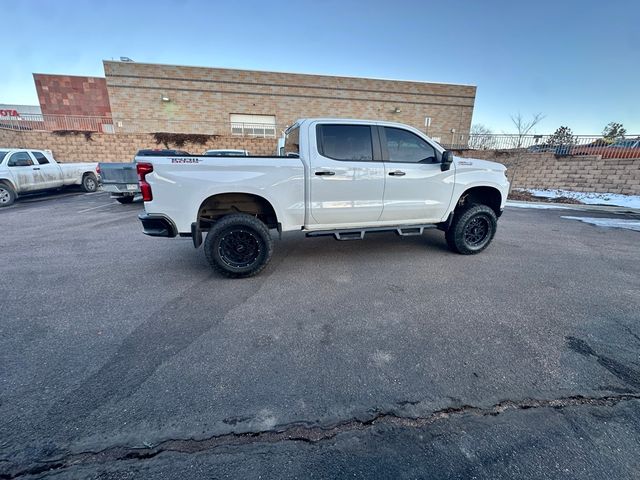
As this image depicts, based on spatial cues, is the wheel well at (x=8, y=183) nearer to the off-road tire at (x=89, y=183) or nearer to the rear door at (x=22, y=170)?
the rear door at (x=22, y=170)

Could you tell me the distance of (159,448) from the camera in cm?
173

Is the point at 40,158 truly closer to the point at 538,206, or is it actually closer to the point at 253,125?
the point at 253,125

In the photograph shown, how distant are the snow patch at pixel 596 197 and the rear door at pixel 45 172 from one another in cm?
2039

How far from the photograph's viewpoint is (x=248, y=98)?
20.0 m

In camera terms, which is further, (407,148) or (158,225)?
Answer: (407,148)

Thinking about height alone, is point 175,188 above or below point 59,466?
above

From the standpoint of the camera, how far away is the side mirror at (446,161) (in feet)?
14.6

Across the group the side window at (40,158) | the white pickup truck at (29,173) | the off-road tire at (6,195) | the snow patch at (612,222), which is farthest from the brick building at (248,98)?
the snow patch at (612,222)

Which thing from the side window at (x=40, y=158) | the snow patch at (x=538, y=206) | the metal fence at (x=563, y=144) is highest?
the metal fence at (x=563, y=144)

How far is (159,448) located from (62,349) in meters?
1.69

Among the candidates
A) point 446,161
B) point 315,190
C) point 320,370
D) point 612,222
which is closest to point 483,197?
point 446,161

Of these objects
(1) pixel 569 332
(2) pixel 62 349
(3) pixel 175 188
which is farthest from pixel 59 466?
(1) pixel 569 332

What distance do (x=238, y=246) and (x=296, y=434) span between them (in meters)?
2.78

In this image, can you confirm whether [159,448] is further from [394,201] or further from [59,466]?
[394,201]
